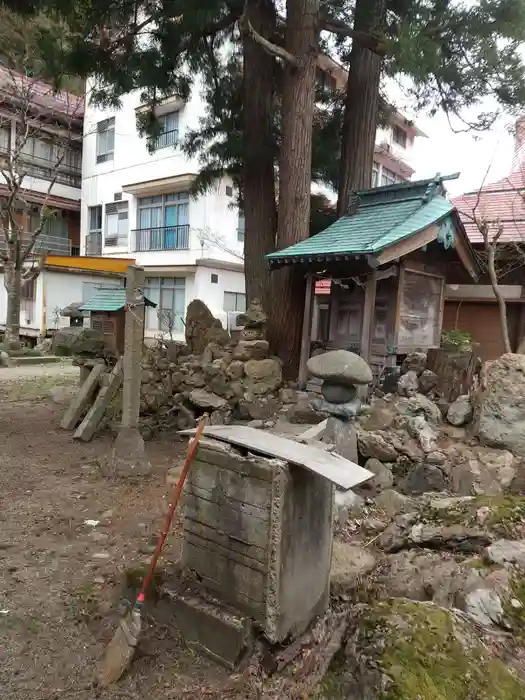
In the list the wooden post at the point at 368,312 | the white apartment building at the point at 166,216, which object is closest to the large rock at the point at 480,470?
the wooden post at the point at 368,312

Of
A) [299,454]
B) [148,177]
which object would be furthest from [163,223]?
[299,454]

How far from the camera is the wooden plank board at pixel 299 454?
2.61 meters

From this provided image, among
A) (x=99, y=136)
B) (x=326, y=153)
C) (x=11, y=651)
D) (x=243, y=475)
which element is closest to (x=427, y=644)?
(x=243, y=475)

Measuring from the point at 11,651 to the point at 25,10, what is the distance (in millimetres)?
7889

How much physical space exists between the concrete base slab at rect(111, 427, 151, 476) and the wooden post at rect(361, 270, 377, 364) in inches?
128

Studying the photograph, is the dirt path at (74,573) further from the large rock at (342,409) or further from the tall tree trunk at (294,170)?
the tall tree trunk at (294,170)

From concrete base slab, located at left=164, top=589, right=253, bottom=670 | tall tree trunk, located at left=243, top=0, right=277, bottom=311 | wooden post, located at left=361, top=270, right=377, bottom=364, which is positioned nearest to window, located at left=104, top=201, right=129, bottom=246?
tall tree trunk, located at left=243, top=0, right=277, bottom=311

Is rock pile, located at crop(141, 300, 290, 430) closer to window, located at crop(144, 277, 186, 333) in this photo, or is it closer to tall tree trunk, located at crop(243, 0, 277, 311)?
tall tree trunk, located at crop(243, 0, 277, 311)

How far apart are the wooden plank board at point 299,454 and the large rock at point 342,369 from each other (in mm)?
2428

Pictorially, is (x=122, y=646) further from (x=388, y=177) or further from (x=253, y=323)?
(x=388, y=177)

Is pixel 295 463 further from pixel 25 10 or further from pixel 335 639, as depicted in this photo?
pixel 25 10

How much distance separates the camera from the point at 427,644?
2225 millimetres

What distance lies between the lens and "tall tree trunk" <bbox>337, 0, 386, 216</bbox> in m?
9.09

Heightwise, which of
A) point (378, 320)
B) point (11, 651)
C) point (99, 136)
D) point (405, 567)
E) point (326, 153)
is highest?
point (99, 136)
